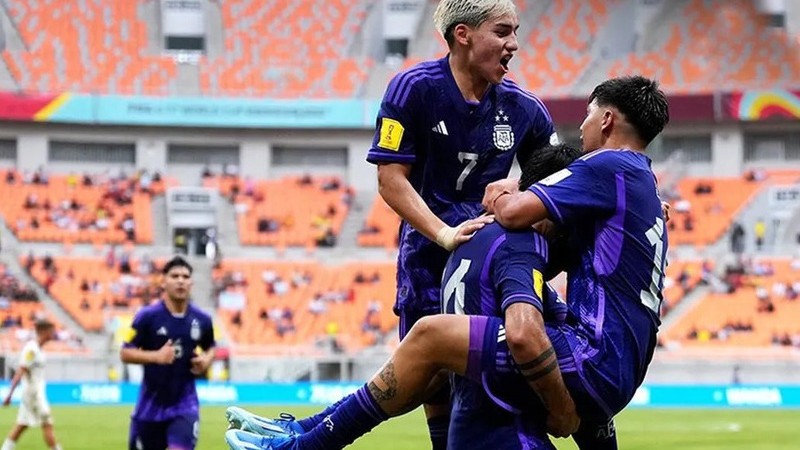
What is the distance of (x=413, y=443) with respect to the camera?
18.9 meters

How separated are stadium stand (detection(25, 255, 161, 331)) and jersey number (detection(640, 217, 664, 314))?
3364 cm

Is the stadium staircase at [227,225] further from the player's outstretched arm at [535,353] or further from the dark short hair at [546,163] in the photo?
the player's outstretched arm at [535,353]

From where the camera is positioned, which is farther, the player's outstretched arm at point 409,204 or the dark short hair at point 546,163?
the player's outstretched arm at point 409,204

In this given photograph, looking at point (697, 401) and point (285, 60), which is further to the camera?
point (285, 60)

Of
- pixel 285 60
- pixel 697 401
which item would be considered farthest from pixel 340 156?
pixel 697 401

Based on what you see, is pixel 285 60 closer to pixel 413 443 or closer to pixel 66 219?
pixel 66 219

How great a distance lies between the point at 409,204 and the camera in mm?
6336

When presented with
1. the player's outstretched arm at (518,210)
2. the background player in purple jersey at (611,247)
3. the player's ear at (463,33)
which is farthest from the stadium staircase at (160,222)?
the background player in purple jersey at (611,247)

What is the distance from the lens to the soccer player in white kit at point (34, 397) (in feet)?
53.5

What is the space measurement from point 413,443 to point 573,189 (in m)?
13.9

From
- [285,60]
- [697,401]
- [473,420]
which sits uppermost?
[285,60]

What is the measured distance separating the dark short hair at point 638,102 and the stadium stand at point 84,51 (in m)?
46.7

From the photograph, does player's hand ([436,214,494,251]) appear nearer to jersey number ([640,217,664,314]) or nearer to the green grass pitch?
jersey number ([640,217,664,314])

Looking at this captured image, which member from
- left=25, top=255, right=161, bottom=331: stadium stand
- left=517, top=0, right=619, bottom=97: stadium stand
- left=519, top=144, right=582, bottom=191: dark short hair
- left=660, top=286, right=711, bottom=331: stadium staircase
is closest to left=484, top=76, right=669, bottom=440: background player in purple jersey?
left=519, top=144, right=582, bottom=191: dark short hair
